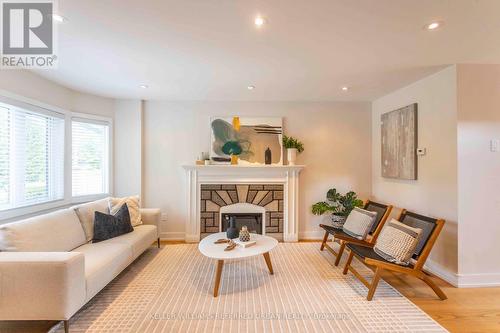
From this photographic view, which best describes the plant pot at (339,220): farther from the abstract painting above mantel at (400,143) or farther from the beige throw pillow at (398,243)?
the beige throw pillow at (398,243)

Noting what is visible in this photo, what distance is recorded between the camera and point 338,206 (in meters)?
4.00

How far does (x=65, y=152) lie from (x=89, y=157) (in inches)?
14.9

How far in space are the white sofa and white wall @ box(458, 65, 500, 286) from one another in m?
3.75

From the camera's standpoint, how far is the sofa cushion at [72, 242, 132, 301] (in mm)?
2061

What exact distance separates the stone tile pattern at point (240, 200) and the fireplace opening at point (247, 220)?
0.41ft

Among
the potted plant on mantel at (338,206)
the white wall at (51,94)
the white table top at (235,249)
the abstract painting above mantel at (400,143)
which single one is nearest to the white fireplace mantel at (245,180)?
the potted plant on mantel at (338,206)

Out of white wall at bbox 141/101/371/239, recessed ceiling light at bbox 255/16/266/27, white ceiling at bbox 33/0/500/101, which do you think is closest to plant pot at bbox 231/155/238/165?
white wall at bbox 141/101/371/239

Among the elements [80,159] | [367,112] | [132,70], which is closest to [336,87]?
[367,112]

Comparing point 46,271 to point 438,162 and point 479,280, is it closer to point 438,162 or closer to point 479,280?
point 438,162

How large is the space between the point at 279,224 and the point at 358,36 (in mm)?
Result: 3010

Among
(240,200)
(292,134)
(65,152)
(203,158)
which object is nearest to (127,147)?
(65,152)

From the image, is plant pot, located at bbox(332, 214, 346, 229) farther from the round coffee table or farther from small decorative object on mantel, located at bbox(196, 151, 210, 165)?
small decorative object on mantel, located at bbox(196, 151, 210, 165)

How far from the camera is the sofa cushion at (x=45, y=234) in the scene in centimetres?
199

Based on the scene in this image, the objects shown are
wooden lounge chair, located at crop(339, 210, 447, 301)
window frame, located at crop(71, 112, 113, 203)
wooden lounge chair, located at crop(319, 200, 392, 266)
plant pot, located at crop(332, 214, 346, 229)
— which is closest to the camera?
wooden lounge chair, located at crop(339, 210, 447, 301)
